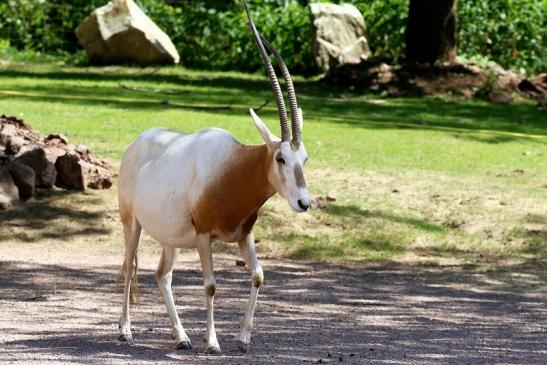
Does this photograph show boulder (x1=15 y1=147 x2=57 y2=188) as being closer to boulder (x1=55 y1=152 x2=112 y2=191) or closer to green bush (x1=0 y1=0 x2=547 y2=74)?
boulder (x1=55 y1=152 x2=112 y2=191)

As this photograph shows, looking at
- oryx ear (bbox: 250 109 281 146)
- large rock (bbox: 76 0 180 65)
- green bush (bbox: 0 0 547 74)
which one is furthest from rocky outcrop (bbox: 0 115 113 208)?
green bush (bbox: 0 0 547 74)

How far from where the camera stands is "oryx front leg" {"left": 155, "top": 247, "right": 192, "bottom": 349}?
8.48 metres

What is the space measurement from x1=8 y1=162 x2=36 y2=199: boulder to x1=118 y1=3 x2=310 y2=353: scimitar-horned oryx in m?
5.40

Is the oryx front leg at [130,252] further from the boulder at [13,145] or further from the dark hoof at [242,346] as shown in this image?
the boulder at [13,145]

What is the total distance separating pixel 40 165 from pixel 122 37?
35.5 feet

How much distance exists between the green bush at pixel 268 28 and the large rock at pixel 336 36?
46 centimetres

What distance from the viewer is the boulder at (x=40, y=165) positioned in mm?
14195

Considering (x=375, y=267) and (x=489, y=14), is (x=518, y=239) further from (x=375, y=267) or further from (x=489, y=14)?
(x=489, y=14)

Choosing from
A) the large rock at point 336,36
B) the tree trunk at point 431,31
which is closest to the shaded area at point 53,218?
the tree trunk at point 431,31

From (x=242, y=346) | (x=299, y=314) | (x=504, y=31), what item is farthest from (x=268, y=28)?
(x=242, y=346)

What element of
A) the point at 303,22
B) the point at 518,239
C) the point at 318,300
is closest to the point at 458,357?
the point at 318,300

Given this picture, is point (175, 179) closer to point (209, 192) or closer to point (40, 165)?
point (209, 192)

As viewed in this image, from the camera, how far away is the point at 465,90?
867 inches

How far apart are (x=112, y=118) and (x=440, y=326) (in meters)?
9.40
